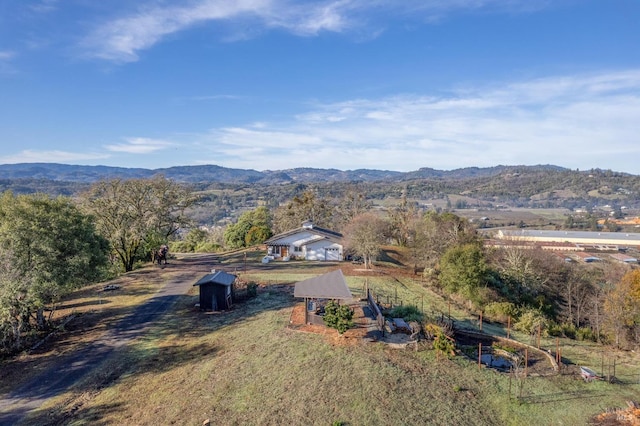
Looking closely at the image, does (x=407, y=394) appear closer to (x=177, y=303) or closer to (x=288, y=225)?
(x=177, y=303)

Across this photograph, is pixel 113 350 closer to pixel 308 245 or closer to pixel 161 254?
pixel 161 254

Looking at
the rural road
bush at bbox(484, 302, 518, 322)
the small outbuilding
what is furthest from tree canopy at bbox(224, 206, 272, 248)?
bush at bbox(484, 302, 518, 322)

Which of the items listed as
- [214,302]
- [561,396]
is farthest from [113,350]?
[561,396]

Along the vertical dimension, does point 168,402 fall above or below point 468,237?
below

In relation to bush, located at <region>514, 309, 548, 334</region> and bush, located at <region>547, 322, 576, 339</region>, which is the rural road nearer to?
bush, located at <region>514, 309, 548, 334</region>

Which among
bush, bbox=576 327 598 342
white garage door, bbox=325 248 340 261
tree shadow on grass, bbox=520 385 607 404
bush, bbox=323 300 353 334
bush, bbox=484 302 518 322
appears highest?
bush, bbox=323 300 353 334

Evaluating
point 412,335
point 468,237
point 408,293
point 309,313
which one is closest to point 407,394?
point 412,335

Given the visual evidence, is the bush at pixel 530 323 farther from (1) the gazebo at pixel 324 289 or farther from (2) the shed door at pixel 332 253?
(2) the shed door at pixel 332 253
